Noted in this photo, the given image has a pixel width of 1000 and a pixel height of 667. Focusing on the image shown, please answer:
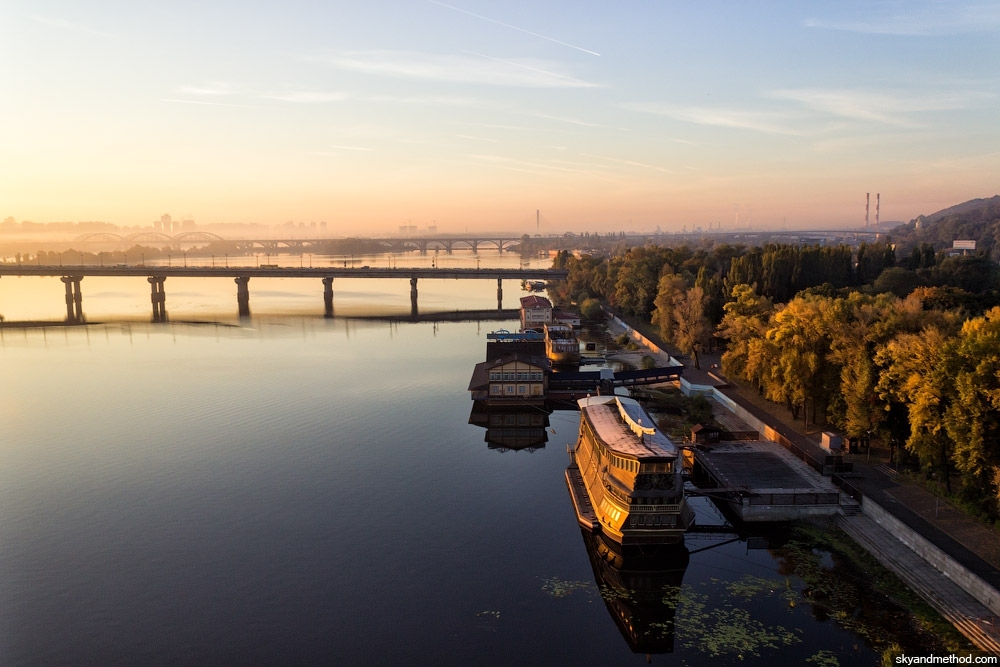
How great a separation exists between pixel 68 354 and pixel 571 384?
51572 mm

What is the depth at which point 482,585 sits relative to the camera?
77.2 feet

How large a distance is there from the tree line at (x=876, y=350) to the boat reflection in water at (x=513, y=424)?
1308 cm

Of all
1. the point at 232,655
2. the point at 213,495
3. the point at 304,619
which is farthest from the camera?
the point at 213,495

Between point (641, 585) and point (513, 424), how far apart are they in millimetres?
20132

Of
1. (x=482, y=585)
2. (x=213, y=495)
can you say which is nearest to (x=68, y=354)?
(x=213, y=495)

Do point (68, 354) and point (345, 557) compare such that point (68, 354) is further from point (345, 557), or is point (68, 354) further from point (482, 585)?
point (482, 585)

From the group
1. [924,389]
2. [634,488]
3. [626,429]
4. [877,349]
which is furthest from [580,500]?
[877,349]

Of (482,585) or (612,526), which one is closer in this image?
(482,585)

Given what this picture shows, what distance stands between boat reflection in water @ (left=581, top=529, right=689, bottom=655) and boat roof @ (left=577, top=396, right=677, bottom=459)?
12.1 feet

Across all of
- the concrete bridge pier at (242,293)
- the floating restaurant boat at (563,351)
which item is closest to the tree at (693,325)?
the floating restaurant boat at (563,351)

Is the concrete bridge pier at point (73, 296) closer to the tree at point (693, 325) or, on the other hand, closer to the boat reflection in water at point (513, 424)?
the boat reflection in water at point (513, 424)

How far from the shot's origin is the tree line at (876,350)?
79.9 ft

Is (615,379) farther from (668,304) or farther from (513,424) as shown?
(668,304)

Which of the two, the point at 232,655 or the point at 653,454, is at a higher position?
the point at 653,454
